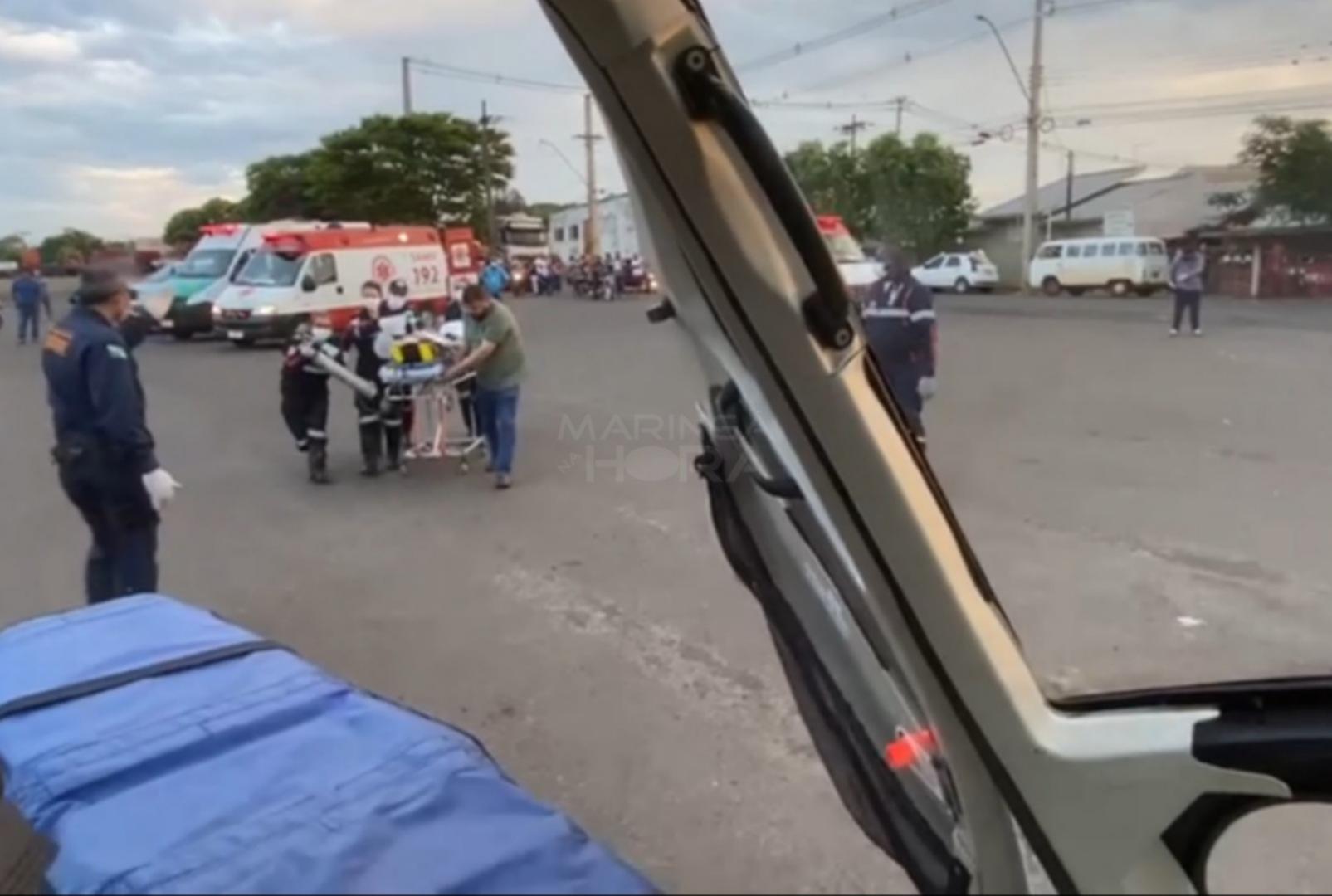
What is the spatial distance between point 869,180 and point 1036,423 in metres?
3.18

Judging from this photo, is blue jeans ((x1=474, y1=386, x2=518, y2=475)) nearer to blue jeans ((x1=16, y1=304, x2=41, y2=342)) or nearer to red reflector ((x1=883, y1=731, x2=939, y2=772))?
blue jeans ((x1=16, y1=304, x2=41, y2=342))

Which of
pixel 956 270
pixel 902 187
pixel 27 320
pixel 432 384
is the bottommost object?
pixel 432 384

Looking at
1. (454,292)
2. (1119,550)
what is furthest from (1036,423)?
(454,292)

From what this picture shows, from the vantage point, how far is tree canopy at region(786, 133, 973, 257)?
3.85 feet

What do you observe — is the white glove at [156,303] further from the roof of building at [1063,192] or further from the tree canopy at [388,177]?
the roof of building at [1063,192]

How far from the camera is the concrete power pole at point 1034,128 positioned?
4.42ft

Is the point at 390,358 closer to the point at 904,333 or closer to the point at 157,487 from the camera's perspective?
the point at 157,487

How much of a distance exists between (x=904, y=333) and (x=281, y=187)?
960 mm

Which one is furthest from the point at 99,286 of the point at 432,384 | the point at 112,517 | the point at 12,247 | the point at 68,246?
the point at 432,384

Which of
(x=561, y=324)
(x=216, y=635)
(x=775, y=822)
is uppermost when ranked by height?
(x=561, y=324)

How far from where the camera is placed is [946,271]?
1470 millimetres

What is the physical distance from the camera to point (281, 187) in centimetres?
171

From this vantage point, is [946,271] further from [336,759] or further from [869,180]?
[336,759]

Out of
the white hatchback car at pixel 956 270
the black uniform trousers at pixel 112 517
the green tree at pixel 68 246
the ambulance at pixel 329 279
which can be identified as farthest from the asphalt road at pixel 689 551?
the green tree at pixel 68 246
